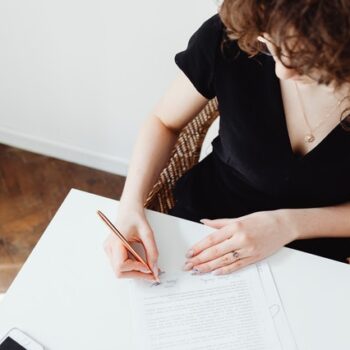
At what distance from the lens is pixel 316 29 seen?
23.4 inches

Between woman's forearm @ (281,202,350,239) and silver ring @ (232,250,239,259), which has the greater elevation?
woman's forearm @ (281,202,350,239)

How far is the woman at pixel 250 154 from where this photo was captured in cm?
82

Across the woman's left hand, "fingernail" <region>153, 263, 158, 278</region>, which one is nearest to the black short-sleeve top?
the woman's left hand

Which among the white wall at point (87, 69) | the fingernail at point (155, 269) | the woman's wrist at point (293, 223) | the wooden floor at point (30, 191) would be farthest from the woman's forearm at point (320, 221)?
the wooden floor at point (30, 191)

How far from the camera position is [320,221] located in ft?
3.10

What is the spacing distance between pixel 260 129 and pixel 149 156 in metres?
0.27

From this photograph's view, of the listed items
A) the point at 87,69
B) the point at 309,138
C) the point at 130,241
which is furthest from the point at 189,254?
the point at 87,69

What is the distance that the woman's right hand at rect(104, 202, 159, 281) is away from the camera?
0.79 meters

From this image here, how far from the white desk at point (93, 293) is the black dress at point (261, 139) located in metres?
0.17

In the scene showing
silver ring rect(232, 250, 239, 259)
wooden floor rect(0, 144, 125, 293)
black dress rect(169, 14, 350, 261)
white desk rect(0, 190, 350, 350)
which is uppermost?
black dress rect(169, 14, 350, 261)

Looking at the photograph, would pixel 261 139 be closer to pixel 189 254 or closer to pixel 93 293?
pixel 189 254

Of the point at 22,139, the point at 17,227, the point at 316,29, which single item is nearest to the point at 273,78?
the point at 316,29

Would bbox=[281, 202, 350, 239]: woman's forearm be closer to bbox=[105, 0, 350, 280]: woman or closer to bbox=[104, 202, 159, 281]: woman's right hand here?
bbox=[105, 0, 350, 280]: woman

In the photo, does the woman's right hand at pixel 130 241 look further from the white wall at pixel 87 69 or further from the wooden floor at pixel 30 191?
the wooden floor at pixel 30 191
